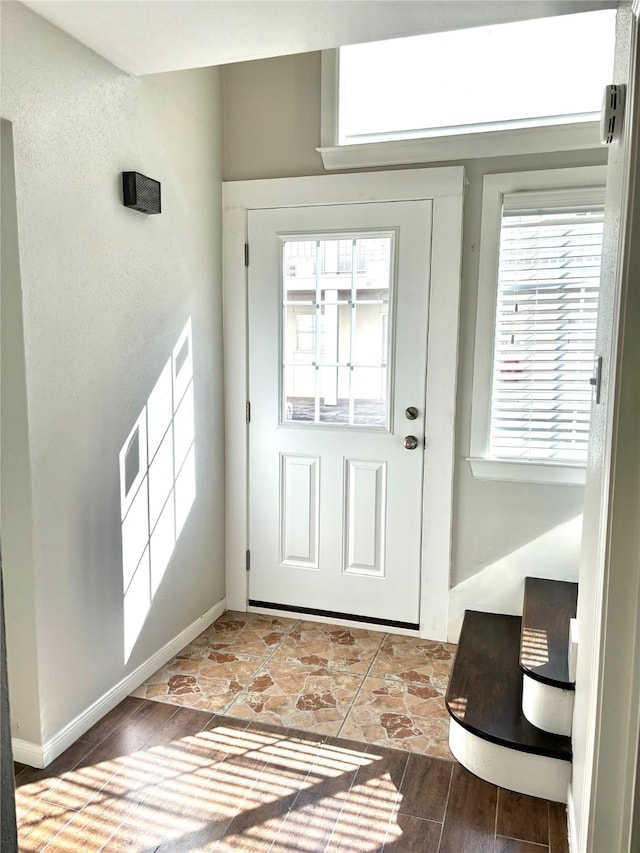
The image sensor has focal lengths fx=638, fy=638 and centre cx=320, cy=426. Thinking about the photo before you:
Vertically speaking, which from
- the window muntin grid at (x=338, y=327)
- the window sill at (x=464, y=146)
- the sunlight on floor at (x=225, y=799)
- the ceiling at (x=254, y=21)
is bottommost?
the sunlight on floor at (x=225, y=799)

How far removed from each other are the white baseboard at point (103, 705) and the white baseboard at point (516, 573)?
119 cm

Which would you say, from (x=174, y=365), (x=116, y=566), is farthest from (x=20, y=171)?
(x=116, y=566)

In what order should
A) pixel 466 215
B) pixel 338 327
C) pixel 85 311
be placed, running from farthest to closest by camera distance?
pixel 338 327 < pixel 466 215 < pixel 85 311

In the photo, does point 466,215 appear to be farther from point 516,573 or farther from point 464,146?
point 516,573

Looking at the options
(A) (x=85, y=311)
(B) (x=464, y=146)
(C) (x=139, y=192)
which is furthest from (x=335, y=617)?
A: (B) (x=464, y=146)

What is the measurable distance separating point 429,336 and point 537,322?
0.45 m

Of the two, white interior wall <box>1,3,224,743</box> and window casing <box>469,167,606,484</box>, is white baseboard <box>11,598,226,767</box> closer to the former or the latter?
white interior wall <box>1,3,224,743</box>

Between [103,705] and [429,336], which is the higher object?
[429,336]

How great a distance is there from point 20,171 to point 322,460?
1.75 metres

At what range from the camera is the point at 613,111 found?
1.45 meters

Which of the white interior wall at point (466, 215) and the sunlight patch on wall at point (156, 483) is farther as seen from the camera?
the white interior wall at point (466, 215)

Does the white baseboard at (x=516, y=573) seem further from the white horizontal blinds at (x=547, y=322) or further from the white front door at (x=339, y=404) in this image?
the white horizontal blinds at (x=547, y=322)

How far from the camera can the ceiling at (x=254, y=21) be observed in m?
1.76

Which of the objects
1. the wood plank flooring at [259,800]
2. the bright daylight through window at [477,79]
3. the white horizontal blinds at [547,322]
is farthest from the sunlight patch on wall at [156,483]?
the white horizontal blinds at [547,322]
